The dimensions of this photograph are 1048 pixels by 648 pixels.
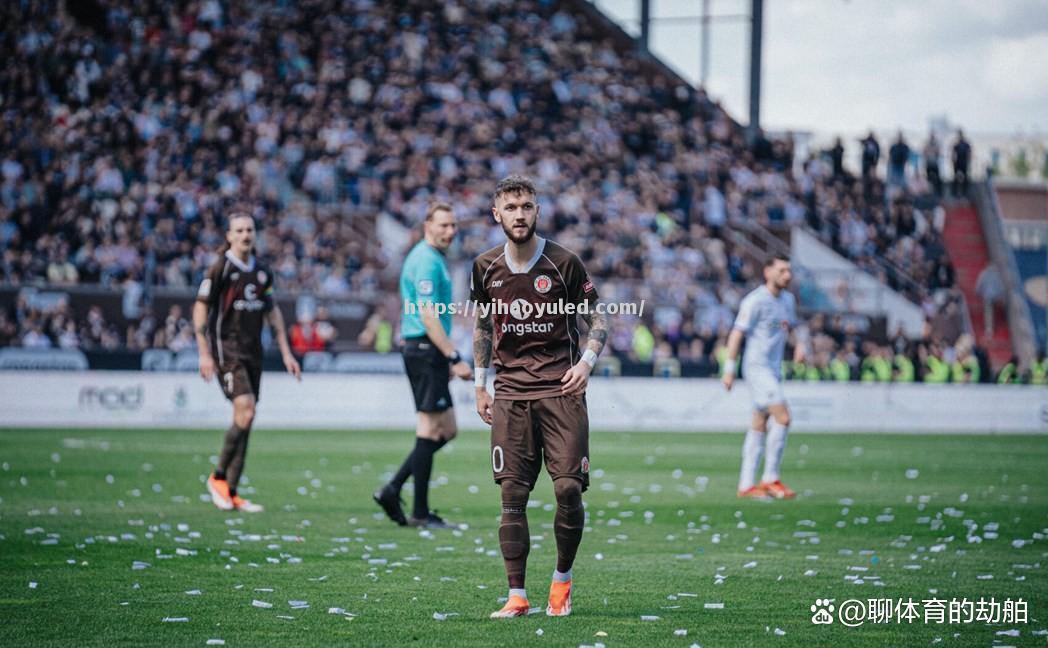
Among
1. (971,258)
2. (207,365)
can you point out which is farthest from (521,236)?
(971,258)

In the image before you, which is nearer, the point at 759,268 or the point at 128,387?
the point at 128,387

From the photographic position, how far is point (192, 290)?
27344 mm

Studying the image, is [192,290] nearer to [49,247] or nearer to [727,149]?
[49,247]

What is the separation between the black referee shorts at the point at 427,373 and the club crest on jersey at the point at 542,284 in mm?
3925

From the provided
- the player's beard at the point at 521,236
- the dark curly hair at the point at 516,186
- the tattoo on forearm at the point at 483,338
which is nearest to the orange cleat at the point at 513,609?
the tattoo on forearm at the point at 483,338

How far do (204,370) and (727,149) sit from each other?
30.2 m

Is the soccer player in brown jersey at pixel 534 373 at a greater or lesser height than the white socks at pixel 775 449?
greater

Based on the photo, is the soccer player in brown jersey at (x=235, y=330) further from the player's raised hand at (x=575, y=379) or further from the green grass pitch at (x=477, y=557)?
the player's raised hand at (x=575, y=379)

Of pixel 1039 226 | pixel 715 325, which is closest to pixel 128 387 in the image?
pixel 715 325

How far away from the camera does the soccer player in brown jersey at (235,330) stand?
1215 centimetres

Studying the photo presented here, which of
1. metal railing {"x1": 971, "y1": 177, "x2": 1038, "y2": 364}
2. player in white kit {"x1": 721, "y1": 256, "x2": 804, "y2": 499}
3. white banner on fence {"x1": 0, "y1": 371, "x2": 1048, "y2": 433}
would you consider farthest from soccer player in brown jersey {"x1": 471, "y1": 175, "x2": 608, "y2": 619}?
metal railing {"x1": 971, "y1": 177, "x2": 1038, "y2": 364}

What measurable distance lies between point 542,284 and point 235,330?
18.3ft

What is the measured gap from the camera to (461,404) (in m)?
26.6

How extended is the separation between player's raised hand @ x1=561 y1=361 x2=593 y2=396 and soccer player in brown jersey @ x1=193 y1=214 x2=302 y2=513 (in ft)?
17.5
